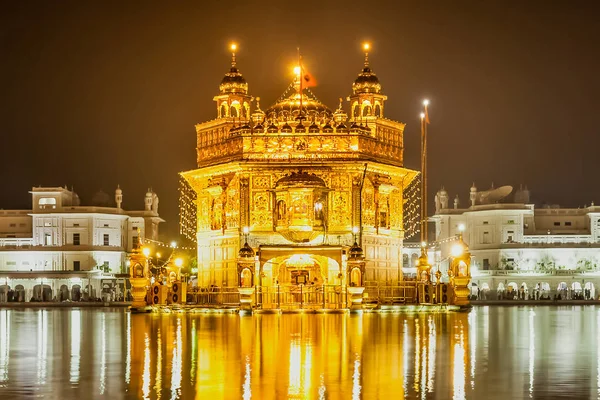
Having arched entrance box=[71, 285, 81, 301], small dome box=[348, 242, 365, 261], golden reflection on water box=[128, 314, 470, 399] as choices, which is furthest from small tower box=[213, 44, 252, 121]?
arched entrance box=[71, 285, 81, 301]

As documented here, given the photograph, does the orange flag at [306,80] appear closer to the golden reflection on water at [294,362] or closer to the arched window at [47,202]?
the golden reflection on water at [294,362]

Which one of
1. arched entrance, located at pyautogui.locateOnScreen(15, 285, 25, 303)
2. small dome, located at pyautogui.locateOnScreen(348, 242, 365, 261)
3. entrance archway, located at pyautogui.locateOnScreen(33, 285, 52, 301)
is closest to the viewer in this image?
small dome, located at pyautogui.locateOnScreen(348, 242, 365, 261)

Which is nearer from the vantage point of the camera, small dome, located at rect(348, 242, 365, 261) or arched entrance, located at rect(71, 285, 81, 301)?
small dome, located at rect(348, 242, 365, 261)

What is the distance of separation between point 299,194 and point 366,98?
8.66 m

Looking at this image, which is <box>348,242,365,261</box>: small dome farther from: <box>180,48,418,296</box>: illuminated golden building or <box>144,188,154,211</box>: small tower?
<box>144,188,154,211</box>: small tower

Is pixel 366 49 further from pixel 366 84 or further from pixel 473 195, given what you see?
pixel 473 195

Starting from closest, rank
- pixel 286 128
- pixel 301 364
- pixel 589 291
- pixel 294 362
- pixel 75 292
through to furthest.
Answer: pixel 301 364, pixel 294 362, pixel 286 128, pixel 75 292, pixel 589 291

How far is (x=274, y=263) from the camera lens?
5178 centimetres

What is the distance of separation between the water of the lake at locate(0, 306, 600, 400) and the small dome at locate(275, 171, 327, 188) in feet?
70.6

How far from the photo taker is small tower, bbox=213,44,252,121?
58375 millimetres

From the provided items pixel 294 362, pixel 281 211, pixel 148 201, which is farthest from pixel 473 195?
pixel 294 362

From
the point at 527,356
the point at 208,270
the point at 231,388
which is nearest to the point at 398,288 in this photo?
the point at 208,270

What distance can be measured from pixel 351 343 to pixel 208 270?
3276 centimetres

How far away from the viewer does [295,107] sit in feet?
187
